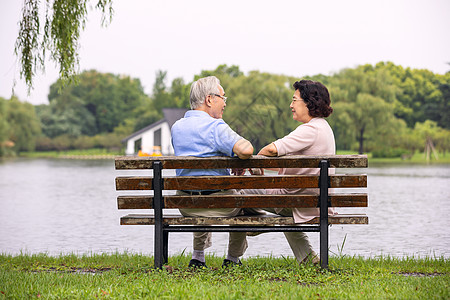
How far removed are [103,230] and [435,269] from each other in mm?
7636

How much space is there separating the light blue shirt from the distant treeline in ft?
111

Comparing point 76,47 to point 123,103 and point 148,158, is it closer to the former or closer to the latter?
point 148,158

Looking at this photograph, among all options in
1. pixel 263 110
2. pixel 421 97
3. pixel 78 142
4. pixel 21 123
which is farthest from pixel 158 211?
pixel 78 142

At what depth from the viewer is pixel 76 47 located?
838 centimetres

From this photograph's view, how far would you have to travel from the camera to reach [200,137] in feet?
17.7

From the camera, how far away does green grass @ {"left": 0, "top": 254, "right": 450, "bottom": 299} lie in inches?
175

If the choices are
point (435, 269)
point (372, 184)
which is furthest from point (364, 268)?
point (372, 184)

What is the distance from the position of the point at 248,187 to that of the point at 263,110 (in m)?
48.8

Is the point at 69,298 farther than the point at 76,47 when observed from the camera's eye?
No

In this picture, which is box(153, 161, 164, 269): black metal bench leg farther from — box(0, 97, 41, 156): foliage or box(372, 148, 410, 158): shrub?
box(0, 97, 41, 156): foliage

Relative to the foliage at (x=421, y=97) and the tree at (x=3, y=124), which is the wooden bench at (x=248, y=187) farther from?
the tree at (x=3, y=124)

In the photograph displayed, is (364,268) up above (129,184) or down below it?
below

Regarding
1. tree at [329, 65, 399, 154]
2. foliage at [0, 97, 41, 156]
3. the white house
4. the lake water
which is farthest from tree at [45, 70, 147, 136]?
the lake water

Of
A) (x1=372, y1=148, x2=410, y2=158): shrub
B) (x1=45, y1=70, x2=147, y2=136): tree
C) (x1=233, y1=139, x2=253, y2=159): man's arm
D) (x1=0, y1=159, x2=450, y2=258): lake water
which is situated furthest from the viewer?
(x1=45, y1=70, x2=147, y2=136): tree
